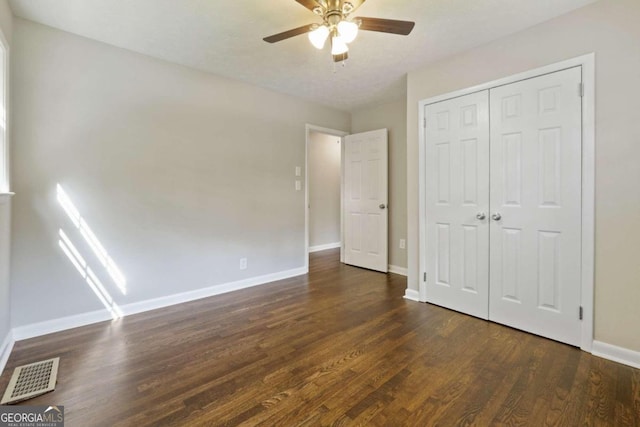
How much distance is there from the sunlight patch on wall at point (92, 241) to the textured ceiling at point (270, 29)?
1365 mm

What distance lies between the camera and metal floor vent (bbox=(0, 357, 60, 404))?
1.59 m

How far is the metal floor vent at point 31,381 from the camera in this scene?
1594mm

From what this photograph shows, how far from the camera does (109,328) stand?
8.09 ft

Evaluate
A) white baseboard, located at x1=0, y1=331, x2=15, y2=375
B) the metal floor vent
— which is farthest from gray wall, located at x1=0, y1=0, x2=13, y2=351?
the metal floor vent

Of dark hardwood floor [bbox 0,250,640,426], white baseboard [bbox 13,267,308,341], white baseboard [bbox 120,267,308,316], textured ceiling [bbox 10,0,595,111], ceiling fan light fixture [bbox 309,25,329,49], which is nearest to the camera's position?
dark hardwood floor [bbox 0,250,640,426]

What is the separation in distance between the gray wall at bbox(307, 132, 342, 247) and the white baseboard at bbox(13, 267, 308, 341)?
83.6 inches

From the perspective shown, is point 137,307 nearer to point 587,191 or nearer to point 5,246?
point 5,246

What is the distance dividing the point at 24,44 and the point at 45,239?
1521 millimetres

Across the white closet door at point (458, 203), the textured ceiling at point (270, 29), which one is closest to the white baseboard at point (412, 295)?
the white closet door at point (458, 203)

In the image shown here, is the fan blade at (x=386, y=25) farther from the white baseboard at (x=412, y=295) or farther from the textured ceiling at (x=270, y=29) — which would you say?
the white baseboard at (x=412, y=295)

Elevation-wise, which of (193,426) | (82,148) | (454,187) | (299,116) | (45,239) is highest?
(299,116)

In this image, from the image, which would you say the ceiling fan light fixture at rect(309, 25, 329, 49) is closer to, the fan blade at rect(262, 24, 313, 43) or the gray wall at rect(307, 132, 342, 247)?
the fan blade at rect(262, 24, 313, 43)

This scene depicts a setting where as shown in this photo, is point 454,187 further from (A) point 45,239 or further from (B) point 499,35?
(A) point 45,239

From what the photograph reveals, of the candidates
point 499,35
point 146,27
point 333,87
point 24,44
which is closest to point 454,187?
point 499,35
